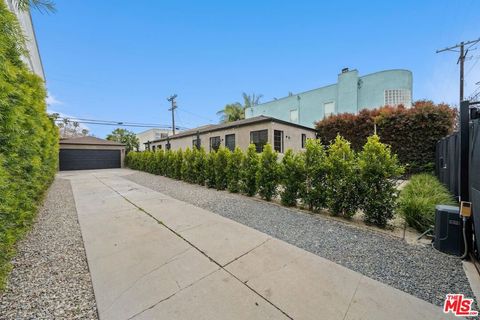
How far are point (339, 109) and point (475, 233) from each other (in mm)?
16824

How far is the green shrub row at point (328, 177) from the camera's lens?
4012 mm

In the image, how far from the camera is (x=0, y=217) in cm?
220

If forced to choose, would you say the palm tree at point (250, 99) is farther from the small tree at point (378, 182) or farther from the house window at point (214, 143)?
the small tree at point (378, 182)

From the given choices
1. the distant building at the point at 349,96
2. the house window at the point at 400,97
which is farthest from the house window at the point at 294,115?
the house window at the point at 400,97

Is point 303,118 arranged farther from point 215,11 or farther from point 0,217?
point 0,217

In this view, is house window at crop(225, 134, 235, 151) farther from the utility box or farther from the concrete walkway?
Result: the utility box

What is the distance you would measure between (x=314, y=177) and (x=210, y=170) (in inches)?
191

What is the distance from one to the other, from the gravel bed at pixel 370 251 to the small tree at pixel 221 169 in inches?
118

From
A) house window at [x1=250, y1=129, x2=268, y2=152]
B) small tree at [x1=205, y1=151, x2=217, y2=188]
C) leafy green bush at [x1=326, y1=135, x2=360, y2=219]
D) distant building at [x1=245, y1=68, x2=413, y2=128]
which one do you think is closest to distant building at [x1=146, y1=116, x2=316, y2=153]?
house window at [x1=250, y1=129, x2=268, y2=152]

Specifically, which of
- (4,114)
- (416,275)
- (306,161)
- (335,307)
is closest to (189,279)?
(335,307)

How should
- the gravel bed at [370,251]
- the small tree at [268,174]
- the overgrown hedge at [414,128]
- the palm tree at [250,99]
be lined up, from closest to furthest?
the gravel bed at [370,251]
the small tree at [268,174]
the overgrown hedge at [414,128]
the palm tree at [250,99]

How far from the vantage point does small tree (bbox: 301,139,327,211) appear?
4.80 m

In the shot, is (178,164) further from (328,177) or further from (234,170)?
(328,177)

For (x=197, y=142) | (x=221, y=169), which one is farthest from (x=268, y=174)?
(x=197, y=142)
